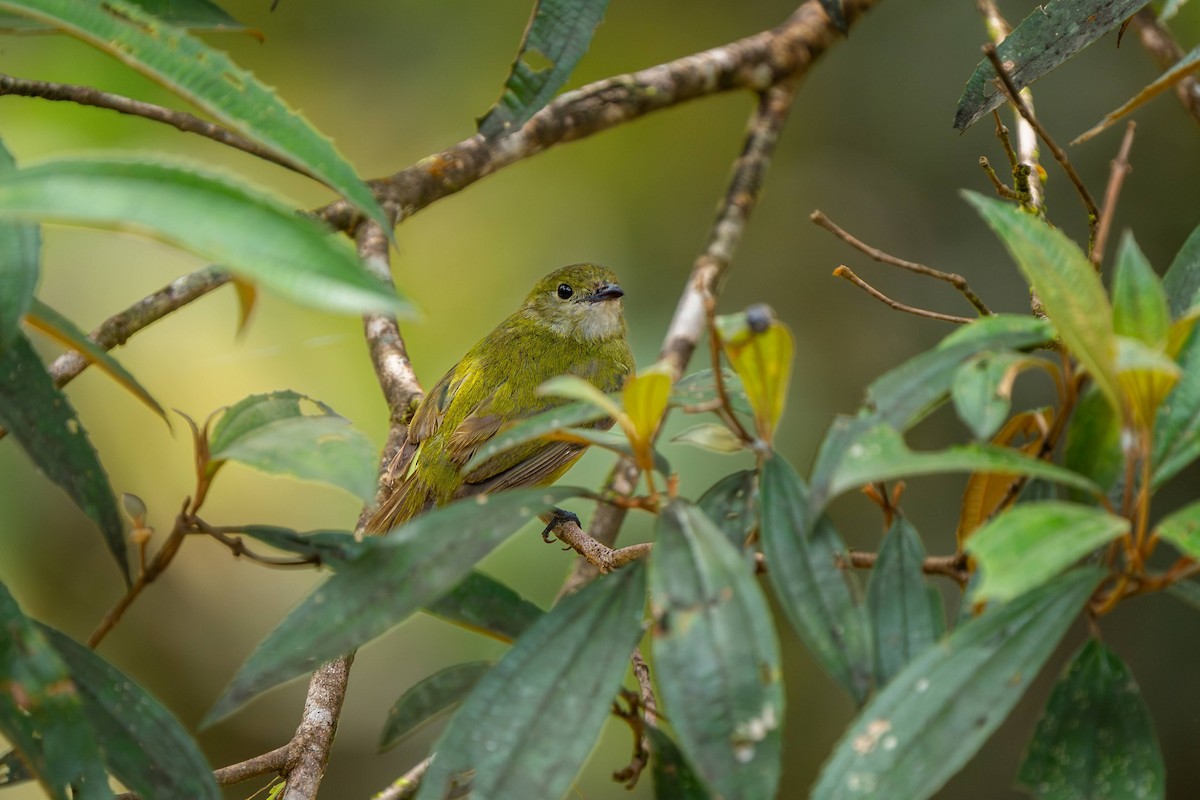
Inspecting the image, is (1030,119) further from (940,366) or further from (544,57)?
(940,366)

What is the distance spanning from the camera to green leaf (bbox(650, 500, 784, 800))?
1.00 m

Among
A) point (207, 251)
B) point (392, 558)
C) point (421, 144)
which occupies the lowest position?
point (392, 558)

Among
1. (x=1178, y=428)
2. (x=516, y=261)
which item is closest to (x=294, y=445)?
(x=1178, y=428)

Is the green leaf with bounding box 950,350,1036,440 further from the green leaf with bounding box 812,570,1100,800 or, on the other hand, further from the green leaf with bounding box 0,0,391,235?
the green leaf with bounding box 0,0,391,235

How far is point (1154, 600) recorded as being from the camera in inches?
160

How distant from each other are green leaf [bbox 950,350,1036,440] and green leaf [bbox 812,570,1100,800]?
7.3 inches

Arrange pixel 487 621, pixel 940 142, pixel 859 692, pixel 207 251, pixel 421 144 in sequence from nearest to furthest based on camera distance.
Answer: pixel 207 251 → pixel 859 692 → pixel 487 621 → pixel 940 142 → pixel 421 144

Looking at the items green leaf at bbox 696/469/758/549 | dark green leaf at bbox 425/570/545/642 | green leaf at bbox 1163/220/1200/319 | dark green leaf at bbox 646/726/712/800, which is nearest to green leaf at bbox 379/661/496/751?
dark green leaf at bbox 425/570/545/642

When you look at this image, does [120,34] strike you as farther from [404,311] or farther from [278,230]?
[404,311]

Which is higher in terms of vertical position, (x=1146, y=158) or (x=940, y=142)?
(x=940, y=142)

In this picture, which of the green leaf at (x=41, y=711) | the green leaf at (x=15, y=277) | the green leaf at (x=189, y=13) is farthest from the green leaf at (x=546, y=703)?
the green leaf at (x=189, y=13)

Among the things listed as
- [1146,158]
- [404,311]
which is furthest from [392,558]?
[1146,158]

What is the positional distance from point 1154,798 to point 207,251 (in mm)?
1000

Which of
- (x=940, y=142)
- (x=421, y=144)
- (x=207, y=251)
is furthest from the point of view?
(x=421, y=144)
